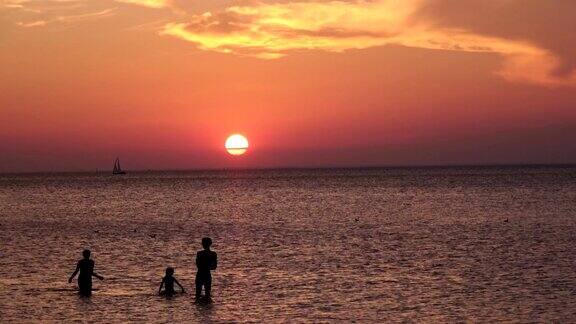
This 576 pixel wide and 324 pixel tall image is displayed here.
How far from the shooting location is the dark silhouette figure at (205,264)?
86.5 ft

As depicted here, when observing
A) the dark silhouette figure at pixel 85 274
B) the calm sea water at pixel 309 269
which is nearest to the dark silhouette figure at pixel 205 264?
the calm sea water at pixel 309 269

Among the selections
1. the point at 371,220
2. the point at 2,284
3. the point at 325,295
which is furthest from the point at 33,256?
the point at 371,220

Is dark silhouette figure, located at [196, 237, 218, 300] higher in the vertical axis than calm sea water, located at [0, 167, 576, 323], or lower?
higher

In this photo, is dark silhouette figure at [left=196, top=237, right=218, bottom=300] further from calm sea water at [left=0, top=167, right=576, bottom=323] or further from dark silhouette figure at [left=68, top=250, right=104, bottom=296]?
dark silhouette figure at [left=68, top=250, right=104, bottom=296]

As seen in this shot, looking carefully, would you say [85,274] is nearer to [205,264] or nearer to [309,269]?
[205,264]

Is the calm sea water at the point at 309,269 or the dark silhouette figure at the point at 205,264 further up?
the dark silhouette figure at the point at 205,264

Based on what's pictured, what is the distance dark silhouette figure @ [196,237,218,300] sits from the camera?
1037 inches

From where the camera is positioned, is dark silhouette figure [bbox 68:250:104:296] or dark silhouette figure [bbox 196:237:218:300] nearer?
dark silhouette figure [bbox 196:237:218:300]

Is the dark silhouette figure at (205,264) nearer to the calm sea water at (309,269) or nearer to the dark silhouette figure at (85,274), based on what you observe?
the calm sea water at (309,269)

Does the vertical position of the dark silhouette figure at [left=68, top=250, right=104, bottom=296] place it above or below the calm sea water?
above

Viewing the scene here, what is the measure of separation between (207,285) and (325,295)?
4.75 meters

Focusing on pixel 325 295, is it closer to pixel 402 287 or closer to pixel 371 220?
pixel 402 287

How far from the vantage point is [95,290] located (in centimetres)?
3008

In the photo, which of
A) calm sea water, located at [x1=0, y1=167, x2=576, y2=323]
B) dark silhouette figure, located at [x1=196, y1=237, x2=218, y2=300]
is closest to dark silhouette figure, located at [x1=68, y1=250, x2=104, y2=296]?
calm sea water, located at [x1=0, y1=167, x2=576, y2=323]
